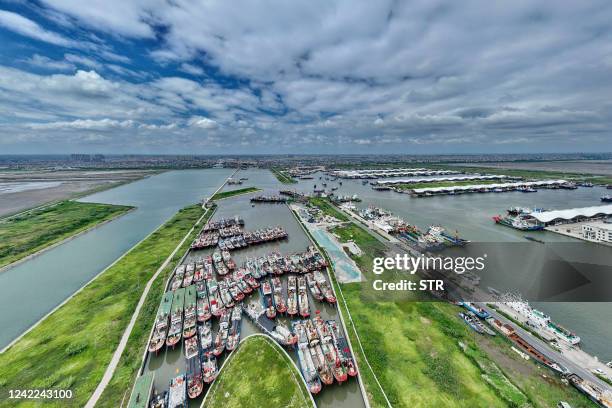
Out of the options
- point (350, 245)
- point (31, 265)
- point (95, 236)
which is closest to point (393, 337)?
point (350, 245)

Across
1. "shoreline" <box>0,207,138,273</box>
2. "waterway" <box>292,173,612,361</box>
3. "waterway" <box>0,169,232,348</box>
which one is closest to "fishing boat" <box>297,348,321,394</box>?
"waterway" <box>292,173,612,361</box>

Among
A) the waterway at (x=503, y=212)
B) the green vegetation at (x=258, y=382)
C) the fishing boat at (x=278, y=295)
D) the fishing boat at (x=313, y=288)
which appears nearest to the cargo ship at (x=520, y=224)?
the waterway at (x=503, y=212)

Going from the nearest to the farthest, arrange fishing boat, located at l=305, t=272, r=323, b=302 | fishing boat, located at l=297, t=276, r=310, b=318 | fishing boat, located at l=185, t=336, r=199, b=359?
fishing boat, located at l=185, t=336, r=199, b=359, fishing boat, located at l=297, t=276, r=310, b=318, fishing boat, located at l=305, t=272, r=323, b=302

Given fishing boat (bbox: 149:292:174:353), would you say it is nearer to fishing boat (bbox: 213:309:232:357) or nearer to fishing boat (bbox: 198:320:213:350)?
fishing boat (bbox: 198:320:213:350)

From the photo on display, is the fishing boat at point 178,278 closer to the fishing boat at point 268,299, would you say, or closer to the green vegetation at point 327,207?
the fishing boat at point 268,299

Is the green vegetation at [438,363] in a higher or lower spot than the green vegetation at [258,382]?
higher

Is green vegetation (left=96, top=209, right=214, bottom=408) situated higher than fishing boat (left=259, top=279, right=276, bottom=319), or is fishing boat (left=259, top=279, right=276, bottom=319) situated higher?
fishing boat (left=259, top=279, right=276, bottom=319)

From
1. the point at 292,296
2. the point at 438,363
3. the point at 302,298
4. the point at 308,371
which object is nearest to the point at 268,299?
the point at 292,296

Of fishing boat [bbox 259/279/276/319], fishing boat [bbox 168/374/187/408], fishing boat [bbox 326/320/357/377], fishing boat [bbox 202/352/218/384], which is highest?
fishing boat [bbox 259/279/276/319]
